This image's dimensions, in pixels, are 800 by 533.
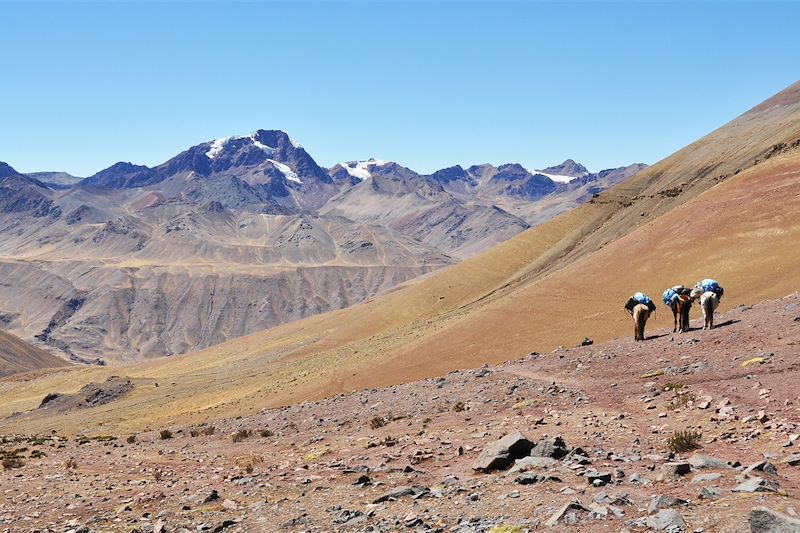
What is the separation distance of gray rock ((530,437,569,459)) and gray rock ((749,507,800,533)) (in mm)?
5316

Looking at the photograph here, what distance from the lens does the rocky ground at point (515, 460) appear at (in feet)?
34.7

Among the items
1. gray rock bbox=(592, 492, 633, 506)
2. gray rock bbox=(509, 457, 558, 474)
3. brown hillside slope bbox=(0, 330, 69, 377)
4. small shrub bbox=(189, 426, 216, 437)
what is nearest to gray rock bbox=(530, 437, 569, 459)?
gray rock bbox=(509, 457, 558, 474)

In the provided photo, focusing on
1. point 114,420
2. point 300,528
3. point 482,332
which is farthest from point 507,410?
point 114,420

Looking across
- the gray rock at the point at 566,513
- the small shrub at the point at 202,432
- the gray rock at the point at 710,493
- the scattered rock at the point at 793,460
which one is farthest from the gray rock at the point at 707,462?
the small shrub at the point at 202,432

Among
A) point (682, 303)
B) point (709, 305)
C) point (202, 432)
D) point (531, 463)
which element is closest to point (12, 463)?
point (202, 432)

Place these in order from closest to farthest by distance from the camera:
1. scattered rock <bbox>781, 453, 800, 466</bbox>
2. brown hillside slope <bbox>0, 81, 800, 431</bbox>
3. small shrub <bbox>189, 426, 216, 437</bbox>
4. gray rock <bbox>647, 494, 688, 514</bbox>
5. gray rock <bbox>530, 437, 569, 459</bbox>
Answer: gray rock <bbox>647, 494, 688, 514</bbox> < scattered rock <bbox>781, 453, 800, 466</bbox> < gray rock <bbox>530, 437, 569, 459</bbox> < small shrub <bbox>189, 426, 216, 437</bbox> < brown hillside slope <bbox>0, 81, 800, 431</bbox>

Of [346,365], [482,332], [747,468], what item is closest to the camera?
[747,468]

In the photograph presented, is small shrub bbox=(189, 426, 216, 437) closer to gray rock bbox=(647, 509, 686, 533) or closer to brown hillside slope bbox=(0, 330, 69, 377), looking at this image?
gray rock bbox=(647, 509, 686, 533)

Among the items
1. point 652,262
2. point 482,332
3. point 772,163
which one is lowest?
point 482,332

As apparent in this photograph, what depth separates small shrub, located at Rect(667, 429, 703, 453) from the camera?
1302 centimetres

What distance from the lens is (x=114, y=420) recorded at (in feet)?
159

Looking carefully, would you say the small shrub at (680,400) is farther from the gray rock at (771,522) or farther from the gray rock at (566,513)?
the gray rock at (771,522)

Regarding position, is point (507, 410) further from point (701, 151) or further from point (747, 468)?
point (701, 151)

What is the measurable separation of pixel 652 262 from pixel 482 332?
1184 cm
